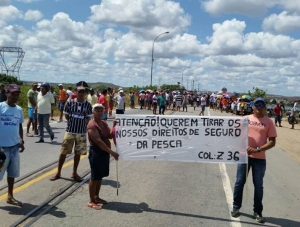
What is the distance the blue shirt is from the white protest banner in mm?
1574

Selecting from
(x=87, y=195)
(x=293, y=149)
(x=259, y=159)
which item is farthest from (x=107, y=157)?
(x=293, y=149)

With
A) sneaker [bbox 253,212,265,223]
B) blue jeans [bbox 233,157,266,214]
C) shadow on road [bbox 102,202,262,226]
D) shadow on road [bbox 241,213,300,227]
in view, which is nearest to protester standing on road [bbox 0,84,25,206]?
shadow on road [bbox 102,202,262,226]

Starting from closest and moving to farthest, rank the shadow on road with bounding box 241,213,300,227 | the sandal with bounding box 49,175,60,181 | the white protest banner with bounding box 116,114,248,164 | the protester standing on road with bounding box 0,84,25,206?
the shadow on road with bounding box 241,213,300,227, the protester standing on road with bounding box 0,84,25,206, the white protest banner with bounding box 116,114,248,164, the sandal with bounding box 49,175,60,181

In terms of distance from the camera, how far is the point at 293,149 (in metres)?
14.5

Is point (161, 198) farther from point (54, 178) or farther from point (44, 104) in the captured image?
point (44, 104)

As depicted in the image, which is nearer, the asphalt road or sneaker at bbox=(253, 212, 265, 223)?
the asphalt road

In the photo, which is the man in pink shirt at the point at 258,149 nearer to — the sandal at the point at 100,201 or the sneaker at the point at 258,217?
the sneaker at the point at 258,217

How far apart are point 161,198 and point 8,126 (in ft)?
8.92

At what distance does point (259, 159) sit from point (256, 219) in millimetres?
882

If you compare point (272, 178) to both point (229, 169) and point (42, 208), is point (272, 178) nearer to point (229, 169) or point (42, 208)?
point (229, 169)

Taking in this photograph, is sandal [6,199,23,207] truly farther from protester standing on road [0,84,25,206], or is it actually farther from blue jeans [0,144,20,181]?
blue jeans [0,144,20,181]

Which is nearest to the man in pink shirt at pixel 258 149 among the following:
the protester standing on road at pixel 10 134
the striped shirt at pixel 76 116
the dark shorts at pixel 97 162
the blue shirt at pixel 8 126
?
the dark shorts at pixel 97 162

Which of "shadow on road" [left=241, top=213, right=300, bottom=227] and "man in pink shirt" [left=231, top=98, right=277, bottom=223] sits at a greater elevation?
"man in pink shirt" [left=231, top=98, right=277, bottom=223]

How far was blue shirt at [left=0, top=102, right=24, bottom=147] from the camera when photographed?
542cm
